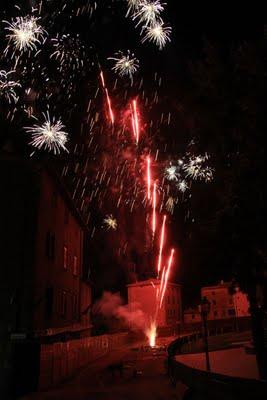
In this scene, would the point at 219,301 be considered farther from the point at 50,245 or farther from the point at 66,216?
the point at 50,245

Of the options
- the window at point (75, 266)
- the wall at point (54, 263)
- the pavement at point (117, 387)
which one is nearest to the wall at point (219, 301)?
the window at point (75, 266)

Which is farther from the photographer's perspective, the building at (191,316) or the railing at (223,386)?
the building at (191,316)

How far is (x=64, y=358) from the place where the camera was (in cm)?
2194

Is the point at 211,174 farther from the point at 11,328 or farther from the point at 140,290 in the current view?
the point at 140,290

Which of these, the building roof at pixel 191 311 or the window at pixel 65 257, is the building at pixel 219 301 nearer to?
the building roof at pixel 191 311

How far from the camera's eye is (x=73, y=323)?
30109 mm

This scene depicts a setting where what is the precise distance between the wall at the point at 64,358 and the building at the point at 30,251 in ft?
3.45

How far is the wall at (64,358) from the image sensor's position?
18516 millimetres

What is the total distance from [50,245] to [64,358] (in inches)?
236

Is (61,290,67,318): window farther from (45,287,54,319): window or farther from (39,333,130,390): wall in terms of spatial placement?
(45,287,54,319): window

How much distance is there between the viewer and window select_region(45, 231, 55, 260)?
22602 mm

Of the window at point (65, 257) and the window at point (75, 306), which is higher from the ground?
the window at point (65, 257)

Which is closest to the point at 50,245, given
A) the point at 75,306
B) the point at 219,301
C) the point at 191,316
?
the point at 75,306

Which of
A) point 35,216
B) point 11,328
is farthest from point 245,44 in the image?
point 11,328
